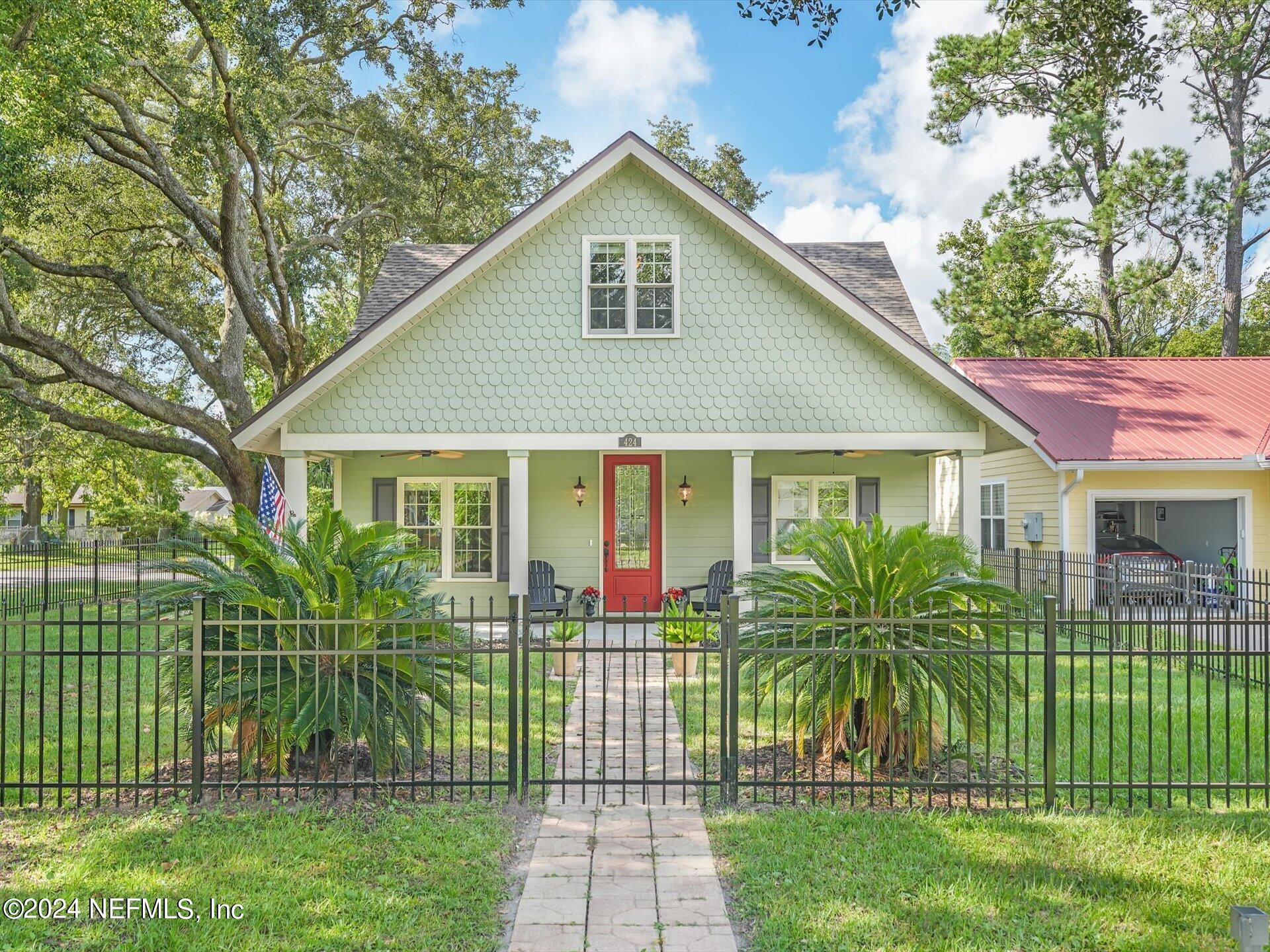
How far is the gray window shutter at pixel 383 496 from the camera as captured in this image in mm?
14000

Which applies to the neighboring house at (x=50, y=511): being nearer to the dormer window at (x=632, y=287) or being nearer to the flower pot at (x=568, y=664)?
the dormer window at (x=632, y=287)

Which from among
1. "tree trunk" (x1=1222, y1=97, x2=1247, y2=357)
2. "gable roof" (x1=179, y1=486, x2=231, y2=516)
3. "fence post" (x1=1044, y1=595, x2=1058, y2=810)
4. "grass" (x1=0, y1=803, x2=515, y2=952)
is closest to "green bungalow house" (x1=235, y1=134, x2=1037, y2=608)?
"fence post" (x1=1044, y1=595, x2=1058, y2=810)

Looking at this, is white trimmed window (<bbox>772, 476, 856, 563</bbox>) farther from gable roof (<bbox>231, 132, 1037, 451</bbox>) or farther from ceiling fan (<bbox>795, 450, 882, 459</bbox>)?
gable roof (<bbox>231, 132, 1037, 451</bbox>)

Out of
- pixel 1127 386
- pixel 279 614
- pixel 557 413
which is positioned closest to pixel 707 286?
pixel 557 413

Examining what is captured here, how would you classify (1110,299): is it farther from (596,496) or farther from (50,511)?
(50,511)

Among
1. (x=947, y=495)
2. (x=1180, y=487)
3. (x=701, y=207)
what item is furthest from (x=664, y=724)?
(x=947, y=495)

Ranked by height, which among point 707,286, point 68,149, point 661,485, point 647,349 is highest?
point 68,149

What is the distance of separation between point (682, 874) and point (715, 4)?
1205 centimetres

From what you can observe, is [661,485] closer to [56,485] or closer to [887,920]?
[887,920]

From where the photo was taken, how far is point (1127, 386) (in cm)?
1816

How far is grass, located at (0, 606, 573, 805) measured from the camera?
5379mm

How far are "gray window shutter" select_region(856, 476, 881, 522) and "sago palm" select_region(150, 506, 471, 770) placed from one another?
31.3ft

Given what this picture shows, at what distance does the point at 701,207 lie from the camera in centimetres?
1173

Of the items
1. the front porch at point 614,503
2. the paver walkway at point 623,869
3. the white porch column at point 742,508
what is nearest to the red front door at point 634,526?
the front porch at point 614,503
